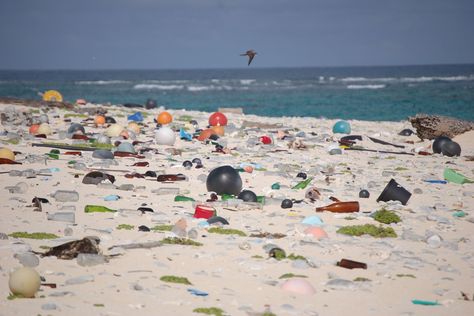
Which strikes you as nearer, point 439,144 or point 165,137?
point 165,137

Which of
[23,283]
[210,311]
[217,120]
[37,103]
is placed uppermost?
[37,103]

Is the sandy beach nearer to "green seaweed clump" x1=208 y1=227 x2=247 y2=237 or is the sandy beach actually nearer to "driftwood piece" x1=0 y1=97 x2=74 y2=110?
"green seaweed clump" x1=208 y1=227 x2=247 y2=237

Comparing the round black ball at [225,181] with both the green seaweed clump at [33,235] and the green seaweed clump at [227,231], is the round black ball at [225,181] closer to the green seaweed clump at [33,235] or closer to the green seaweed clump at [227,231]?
the green seaweed clump at [227,231]

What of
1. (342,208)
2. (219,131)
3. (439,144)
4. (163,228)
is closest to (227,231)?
(163,228)

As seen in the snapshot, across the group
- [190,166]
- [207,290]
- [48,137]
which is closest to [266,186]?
[190,166]

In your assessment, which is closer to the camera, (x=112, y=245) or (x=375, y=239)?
(x=112, y=245)

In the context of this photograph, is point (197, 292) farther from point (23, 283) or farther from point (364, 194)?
point (364, 194)

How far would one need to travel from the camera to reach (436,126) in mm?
17750

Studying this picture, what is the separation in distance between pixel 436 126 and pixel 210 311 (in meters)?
14.1

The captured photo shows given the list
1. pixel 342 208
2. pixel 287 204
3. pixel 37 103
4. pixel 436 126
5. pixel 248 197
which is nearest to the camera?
pixel 342 208

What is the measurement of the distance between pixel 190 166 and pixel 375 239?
5.18 metres

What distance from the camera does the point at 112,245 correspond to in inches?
264

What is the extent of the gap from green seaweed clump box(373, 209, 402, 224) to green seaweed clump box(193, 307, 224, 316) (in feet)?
11.8

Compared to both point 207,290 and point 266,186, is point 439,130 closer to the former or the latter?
point 266,186
